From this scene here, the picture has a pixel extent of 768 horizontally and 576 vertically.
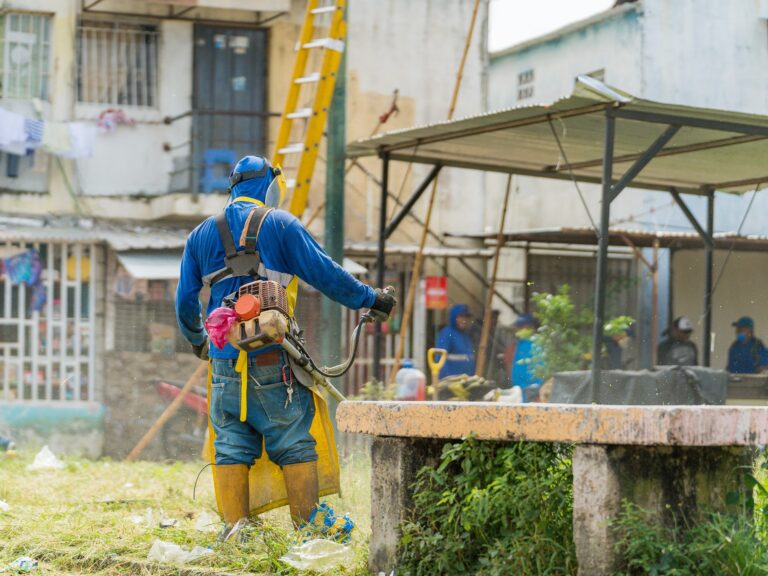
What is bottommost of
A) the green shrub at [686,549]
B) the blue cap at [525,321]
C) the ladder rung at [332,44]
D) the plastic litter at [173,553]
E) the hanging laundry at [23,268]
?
the plastic litter at [173,553]

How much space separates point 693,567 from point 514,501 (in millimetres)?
683

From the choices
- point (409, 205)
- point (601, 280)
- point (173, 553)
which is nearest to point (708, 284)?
point (409, 205)

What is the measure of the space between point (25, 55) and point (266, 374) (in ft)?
40.2

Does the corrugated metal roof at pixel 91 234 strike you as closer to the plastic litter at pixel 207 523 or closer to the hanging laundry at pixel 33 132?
the hanging laundry at pixel 33 132

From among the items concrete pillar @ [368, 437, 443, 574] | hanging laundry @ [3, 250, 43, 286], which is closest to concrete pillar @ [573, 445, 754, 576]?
concrete pillar @ [368, 437, 443, 574]

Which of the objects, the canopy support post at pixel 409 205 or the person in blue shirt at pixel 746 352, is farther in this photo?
the person in blue shirt at pixel 746 352

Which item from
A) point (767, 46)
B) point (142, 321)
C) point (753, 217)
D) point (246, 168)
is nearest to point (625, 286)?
point (753, 217)

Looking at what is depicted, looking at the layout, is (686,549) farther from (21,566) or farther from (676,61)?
(676,61)

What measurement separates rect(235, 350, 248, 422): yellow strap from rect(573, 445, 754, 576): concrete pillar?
6.21ft

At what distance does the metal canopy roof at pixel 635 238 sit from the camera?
15953mm

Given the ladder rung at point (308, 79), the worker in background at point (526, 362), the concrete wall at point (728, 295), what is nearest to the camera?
the ladder rung at point (308, 79)

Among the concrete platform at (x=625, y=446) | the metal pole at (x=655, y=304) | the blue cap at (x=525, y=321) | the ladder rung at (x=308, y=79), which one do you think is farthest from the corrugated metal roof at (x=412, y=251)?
the concrete platform at (x=625, y=446)

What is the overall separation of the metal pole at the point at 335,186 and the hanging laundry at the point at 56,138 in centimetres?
662

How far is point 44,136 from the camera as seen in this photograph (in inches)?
635
